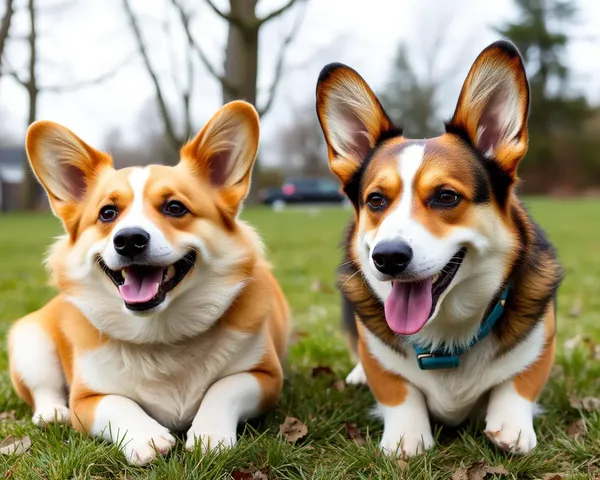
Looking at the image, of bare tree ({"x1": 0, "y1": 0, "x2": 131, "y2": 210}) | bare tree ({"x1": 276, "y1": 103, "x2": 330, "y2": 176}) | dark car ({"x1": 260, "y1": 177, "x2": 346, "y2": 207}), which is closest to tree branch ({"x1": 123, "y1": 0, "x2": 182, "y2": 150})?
bare tree ({"x1": 0, "y1": 0, "x2": 131, "y2": 210})

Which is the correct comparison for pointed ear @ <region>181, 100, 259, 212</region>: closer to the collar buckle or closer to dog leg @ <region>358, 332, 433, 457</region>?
dog leg @ <region>358, 332, 433, 457</region>

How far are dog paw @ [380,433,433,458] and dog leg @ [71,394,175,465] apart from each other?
0.79 meters

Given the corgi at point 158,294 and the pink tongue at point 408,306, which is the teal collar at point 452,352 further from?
the corgi at point 158,294

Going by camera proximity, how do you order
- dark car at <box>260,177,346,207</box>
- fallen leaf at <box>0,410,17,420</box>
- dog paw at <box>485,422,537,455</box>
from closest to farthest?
dog paw at <box>485,422,537,455</box>
fallen leaf at <box>0,410,17,420</box>
dark car at <box>260,177,346,207</box>

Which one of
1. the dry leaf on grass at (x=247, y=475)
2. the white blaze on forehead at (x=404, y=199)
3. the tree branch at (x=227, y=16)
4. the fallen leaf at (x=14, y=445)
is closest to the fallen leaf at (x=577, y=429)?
the white blaze on forehead at (x=404, y=199)

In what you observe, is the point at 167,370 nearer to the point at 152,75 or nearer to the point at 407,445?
the point at 407,445

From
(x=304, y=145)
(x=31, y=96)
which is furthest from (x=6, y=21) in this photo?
(x=304, y=145)

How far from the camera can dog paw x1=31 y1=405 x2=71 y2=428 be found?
257 centimetres

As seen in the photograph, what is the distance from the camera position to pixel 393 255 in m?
2.02

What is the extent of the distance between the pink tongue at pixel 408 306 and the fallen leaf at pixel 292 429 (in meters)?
0.61

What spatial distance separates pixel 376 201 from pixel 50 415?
64.5 inches

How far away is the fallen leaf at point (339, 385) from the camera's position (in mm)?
3090

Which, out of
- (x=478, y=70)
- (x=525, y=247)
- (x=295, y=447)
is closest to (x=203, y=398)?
(x=295, y=447)

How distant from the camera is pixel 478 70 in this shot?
230 centimetres
